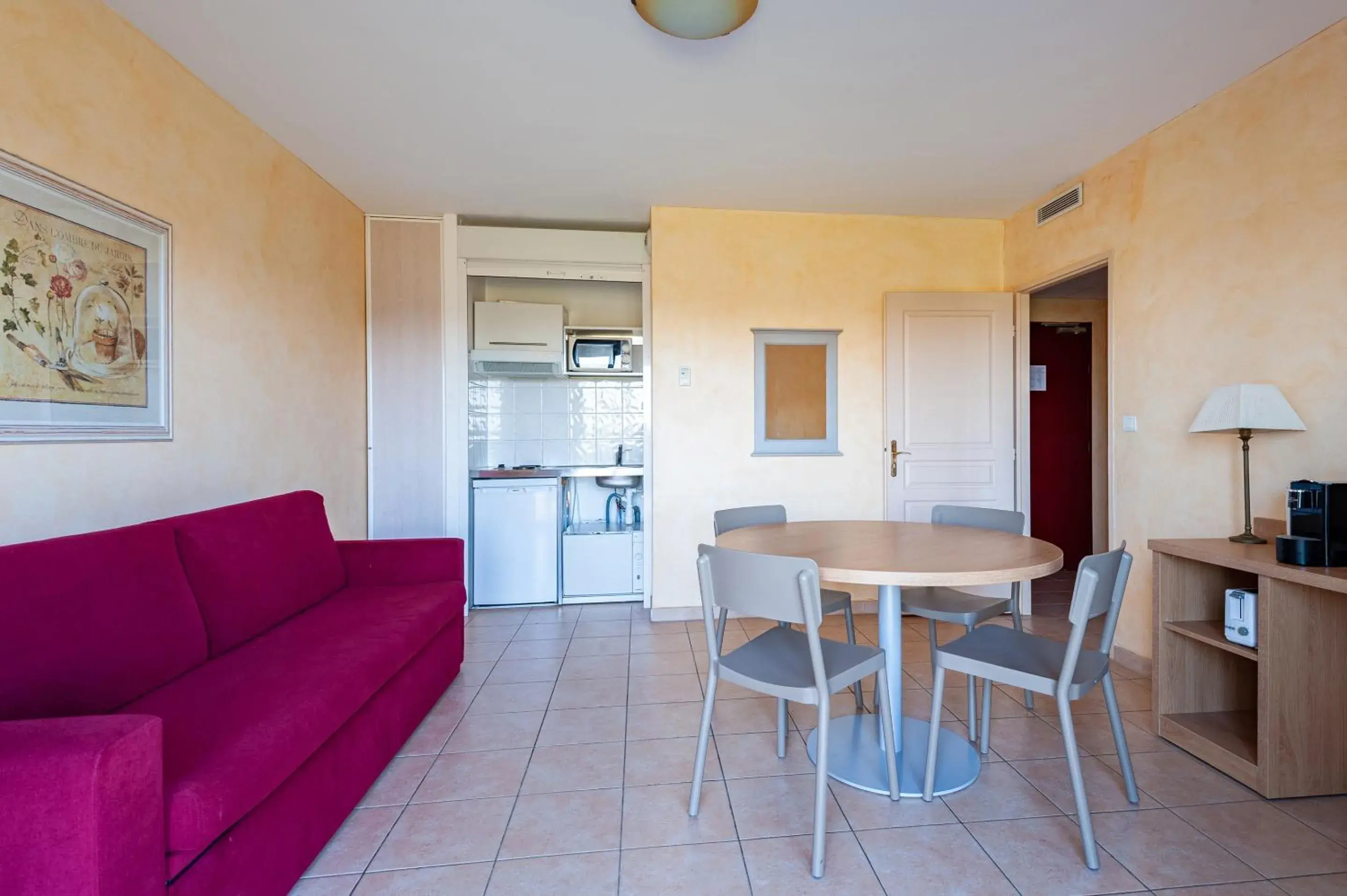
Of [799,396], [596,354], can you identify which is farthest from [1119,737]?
[596,354]

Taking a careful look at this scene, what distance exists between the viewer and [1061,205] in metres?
3.42

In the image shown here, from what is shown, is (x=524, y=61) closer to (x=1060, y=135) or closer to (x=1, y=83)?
(x=1, y=83)

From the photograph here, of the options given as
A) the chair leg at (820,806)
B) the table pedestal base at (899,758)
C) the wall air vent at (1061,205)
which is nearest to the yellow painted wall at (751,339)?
the wall air vent at (1061,205)

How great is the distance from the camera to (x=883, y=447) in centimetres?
394

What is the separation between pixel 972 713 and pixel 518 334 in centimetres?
353

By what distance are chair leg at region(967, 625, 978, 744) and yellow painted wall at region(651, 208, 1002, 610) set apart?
5.62 ft

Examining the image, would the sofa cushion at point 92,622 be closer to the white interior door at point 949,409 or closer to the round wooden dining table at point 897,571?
the round wooden dining table at point 897,571

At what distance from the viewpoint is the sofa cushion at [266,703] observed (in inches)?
47.8

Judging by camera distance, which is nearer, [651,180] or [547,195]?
[651,180]

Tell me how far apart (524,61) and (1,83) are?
62.1 inches

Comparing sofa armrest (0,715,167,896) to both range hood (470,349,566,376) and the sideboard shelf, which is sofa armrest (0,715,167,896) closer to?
the sideboard shelf

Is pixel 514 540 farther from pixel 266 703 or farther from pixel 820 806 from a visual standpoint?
pixel 820 806

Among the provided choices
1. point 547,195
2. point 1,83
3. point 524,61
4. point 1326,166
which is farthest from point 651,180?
point 1326,166

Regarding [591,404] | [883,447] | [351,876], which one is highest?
[591,404]
